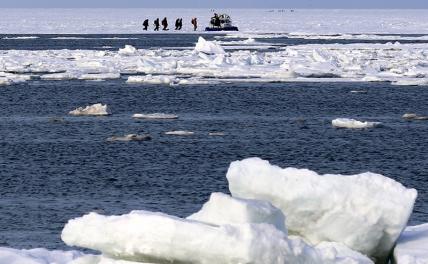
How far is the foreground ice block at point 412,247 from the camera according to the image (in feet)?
27.5

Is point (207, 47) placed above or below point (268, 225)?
below

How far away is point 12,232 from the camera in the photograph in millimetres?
12820

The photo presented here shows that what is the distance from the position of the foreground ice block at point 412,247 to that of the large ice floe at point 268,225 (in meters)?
Result: 0.14

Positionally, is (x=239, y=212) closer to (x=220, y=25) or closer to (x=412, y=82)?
(x=412, y=82)

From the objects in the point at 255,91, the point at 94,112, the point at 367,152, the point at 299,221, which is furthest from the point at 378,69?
the point at 299,221

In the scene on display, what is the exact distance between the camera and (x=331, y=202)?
A: 29.1 feet

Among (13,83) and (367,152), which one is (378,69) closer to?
(13,83)

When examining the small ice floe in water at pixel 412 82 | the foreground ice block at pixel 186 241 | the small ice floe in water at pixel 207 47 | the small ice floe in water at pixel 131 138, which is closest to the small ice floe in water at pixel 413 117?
the small ice floe in water at pixel 131 138

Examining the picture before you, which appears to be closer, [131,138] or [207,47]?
[131,138]

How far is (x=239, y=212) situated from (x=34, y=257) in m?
2.10

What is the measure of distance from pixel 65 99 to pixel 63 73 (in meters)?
7.76

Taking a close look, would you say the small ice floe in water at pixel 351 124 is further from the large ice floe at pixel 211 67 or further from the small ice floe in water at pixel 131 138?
the large ice floe at pixel 211 67

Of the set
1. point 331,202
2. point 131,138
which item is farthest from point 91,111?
point 331,202

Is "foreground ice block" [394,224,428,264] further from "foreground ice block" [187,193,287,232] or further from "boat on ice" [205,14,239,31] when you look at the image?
"boat on ice" [205,14,239,31]
